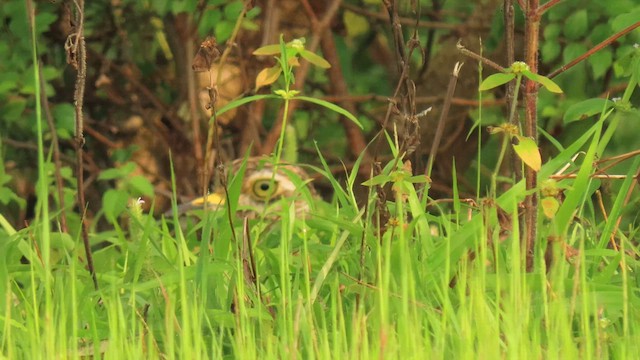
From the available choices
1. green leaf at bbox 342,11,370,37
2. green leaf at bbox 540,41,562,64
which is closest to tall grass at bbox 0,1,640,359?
green leaf at bbox 540,41,562,64

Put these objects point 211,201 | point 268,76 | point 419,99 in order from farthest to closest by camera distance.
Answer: point 419,99
point 211,201
point 268,76

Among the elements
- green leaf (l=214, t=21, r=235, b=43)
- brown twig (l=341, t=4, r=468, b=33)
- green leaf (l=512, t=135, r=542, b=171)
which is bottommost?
green leaf (l=512, t=135, r=542, b=171)

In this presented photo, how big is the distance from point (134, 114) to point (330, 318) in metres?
5.07

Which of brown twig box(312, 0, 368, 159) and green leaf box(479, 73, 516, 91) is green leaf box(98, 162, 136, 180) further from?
green leaf box(479, 73, 516, 91)

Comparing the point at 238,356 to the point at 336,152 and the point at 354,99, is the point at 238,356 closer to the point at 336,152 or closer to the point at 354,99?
the point at 354,99

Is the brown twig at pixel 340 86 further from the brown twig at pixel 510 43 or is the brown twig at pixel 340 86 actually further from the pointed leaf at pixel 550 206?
the pointed leaf at pixel 550 206

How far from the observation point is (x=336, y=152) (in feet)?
27.2

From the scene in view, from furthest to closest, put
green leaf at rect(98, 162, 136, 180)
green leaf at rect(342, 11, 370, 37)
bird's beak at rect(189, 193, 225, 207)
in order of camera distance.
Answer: green leaf at rect(342, 11, 370, 37) < green leaf at rect(98, 162, 136, 180) < bird's beak at rect(189, 193, 225, 207)

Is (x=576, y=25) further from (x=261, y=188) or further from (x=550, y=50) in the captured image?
(x=261, y=188)

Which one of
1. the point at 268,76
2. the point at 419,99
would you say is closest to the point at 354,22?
the point at 419,99

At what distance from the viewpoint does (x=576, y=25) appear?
19.7 ft

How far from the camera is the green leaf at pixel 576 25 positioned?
19.6ft

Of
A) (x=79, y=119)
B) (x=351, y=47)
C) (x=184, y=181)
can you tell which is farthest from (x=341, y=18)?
(x=79, y=119)

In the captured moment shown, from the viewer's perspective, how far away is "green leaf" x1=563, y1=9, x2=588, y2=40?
5.98 metres
